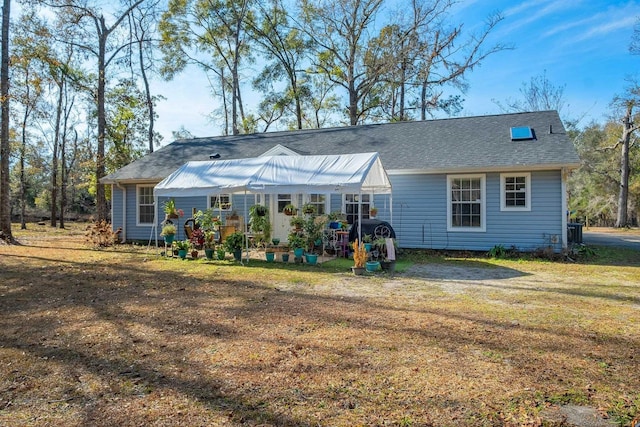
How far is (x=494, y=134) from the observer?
12.3 meters

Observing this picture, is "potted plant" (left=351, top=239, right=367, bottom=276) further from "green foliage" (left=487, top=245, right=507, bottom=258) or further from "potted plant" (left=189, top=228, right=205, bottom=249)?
"potted plant" (left=189, top=228, right=205, bottom=249)

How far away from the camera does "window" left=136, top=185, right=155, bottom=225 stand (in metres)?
14.8

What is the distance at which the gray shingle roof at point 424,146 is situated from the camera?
10.7 meters

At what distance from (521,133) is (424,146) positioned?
2729mm

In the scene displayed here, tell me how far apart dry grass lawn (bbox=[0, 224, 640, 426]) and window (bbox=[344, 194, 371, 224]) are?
523 centimetres

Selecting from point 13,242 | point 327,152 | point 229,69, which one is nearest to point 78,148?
point 229,69

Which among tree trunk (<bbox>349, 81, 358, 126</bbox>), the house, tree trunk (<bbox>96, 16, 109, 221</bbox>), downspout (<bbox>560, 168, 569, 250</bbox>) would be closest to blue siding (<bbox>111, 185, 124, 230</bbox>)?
the house

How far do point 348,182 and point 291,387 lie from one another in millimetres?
6000

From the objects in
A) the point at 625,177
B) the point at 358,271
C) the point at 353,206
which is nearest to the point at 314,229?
the point at 358,271

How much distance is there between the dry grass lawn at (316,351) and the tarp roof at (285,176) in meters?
2.50

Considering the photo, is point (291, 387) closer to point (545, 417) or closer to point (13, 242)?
point (545, 417)

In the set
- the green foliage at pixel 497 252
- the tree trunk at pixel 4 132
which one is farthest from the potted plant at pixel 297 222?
the tree trunk at pixel 4 132

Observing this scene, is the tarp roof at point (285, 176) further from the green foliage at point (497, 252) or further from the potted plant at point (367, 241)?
the green foliage at point (497, 252)

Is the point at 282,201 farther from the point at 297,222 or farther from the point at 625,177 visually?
the point at 625,177
